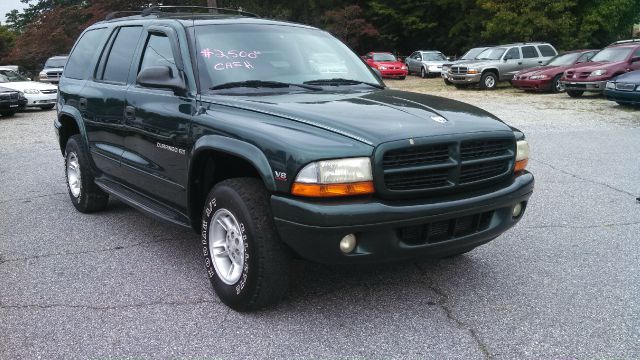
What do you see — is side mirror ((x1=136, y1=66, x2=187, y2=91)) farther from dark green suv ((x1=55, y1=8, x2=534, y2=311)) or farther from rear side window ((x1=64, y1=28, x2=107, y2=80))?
rear side window ((x1=64, y1=28, x2=107, y2=80))

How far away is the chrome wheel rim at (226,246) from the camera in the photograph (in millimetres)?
3492

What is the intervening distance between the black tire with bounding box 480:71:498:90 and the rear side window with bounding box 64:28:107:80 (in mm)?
19441

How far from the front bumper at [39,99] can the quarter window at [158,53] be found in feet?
52.1

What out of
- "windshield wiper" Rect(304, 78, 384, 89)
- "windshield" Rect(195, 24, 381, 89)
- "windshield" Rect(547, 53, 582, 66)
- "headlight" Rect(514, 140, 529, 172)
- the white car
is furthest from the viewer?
"windshield" Rect(547, 53, 582, 66)

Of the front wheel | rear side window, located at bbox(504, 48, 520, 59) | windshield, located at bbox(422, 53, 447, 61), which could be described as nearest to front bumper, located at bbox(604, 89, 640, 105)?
the front wheel

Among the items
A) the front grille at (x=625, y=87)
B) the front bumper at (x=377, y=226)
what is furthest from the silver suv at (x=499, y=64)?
the front bumper at (x=377, y=226)

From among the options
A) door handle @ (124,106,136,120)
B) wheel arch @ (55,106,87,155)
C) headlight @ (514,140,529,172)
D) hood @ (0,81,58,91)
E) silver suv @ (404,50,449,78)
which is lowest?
silver suv @ (404,50,449,78)

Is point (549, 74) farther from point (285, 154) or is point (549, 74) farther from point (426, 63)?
point (285, 154)

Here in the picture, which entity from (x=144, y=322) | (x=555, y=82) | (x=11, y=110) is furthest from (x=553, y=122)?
(x=11, y=110)

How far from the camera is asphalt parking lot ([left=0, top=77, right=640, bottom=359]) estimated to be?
122 inches

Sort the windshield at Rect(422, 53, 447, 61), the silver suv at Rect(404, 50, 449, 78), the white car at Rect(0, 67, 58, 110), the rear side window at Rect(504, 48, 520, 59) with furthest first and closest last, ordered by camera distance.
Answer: the windshield at Rect(422, 53, 447, 61) < the silver suv at Rect(404, 50, 449, 78) < the rear side window at Rect(504, 48, 520, 59) < the white car at Rect(0, 67, 58, 110)

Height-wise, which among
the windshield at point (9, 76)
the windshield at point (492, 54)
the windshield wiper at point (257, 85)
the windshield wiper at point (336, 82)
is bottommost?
the windshield at point (9, 76)

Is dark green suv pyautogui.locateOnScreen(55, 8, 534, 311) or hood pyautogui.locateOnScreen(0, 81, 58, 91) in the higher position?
dark green suv pyautogui.locateOnScreen(55, 8, 534, 311)

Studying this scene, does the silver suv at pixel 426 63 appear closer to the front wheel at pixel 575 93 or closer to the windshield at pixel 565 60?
the windshield at pixel 565 60
